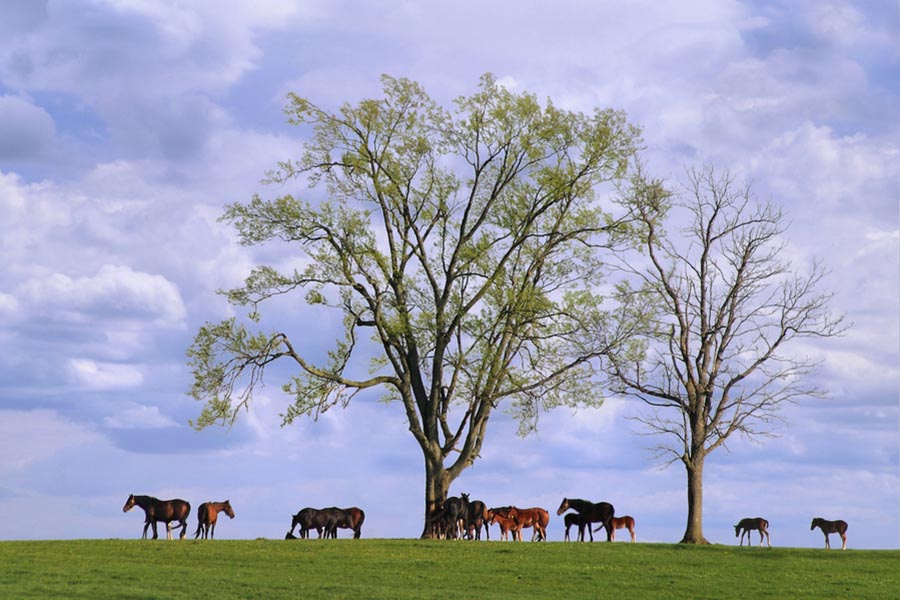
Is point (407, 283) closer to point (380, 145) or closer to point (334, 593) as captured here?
point (380, 145)

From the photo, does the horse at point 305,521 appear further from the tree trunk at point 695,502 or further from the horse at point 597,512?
the tree trunk at point 695,502

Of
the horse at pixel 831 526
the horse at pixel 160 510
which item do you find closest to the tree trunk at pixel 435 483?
the horse at pixel 160 510

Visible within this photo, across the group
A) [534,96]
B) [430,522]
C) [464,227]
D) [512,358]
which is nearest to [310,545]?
[430,522]

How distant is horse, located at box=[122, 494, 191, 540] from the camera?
112 ft

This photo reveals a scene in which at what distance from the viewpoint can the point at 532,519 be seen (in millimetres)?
38500

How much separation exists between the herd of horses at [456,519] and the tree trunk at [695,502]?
3036mm

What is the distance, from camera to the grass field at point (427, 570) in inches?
862

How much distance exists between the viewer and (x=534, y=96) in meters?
39.0

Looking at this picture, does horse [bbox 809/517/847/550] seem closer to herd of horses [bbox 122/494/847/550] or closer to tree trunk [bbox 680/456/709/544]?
herd of horses [bbox 122/494/847/550]

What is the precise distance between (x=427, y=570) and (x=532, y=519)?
1317cm

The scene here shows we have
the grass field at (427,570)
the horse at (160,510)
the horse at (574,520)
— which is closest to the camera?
the grass field at (427,570)

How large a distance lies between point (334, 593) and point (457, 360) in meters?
17.1

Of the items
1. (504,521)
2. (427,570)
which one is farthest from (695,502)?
(427,570)

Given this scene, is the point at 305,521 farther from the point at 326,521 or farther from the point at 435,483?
the point at 435,483
